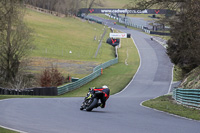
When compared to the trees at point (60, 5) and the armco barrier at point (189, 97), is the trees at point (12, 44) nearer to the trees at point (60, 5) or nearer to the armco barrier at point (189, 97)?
the armco barrier at point (189, 97)

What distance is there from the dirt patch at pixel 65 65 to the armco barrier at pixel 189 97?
99.5 ft

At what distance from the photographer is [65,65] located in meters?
57.4

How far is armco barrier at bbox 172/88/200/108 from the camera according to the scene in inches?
739

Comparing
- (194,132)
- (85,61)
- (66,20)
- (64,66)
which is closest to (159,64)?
(85,61)

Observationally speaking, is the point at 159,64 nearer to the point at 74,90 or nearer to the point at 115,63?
the point at 115,63

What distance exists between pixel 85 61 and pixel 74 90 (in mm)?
22344

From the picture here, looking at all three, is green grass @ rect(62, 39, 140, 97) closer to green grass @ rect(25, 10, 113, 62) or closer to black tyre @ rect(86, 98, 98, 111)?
green grass @ rect(25, 10, 113, 62)

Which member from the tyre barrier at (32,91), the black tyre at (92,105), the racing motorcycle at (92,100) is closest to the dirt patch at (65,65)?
the tyre barrier at (32,91)

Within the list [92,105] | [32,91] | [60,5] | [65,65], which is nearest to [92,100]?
[92,105]

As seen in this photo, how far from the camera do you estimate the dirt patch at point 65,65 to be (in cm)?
5270

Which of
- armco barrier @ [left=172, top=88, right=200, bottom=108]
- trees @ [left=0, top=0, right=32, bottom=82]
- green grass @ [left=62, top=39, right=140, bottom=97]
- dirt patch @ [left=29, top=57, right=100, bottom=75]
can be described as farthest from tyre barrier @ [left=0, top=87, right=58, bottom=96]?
dirt patch @ [left=29, top=57, right=100, bottom=75]

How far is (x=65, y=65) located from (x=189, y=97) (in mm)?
38483

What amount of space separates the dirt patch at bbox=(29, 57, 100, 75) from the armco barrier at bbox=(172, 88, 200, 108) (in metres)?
30.3

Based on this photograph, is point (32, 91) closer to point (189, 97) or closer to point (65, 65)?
point (189, 97)
